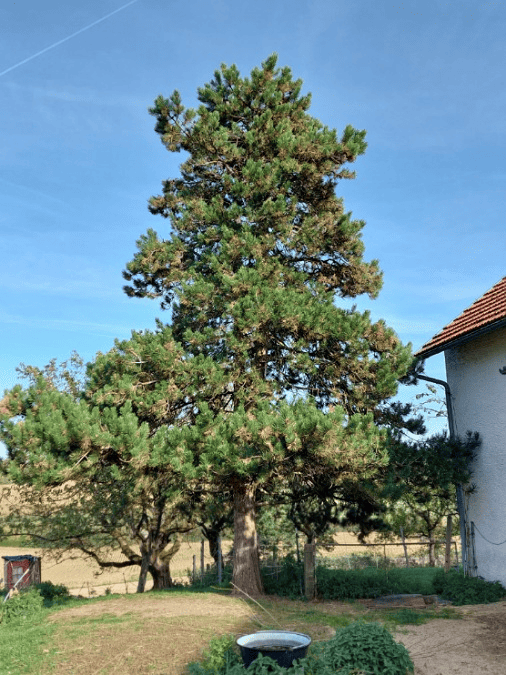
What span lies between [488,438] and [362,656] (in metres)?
8.40

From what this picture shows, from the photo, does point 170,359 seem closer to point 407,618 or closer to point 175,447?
point 175,447

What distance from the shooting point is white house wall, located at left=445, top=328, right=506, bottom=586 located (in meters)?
13.1

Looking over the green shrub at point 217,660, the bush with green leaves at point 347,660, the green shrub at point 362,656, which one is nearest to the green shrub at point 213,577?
the green shrub at point 217,660

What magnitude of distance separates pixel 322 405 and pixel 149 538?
27.8ft

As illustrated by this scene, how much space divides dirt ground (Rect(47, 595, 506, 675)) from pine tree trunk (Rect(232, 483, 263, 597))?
140 centimetres

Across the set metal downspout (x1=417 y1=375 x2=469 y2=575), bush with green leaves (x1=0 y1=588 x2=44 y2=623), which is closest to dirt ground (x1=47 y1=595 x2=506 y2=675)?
bush with green leaves (x1=0 y1=588 x2=44 y2=623)

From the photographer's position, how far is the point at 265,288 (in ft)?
44.7

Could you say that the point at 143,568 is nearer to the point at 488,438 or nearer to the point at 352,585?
the point at 352,585

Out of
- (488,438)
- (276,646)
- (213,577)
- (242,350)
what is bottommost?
(213,577)

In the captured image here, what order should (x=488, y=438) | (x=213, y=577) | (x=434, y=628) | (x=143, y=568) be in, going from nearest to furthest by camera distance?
(x=434, y=628) → (x=488, y=438) → (x=213, y=577) → (x=143, y=568)

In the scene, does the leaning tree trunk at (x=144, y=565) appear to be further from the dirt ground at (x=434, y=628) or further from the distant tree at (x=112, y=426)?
the dirt ground at (x=434, y=628)

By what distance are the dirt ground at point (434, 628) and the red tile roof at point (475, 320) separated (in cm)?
568

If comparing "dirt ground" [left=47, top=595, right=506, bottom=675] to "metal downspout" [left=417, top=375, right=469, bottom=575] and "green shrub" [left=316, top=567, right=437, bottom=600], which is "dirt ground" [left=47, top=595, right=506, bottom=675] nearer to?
"green shrub" [left=316, top=567, right=437, bottom=600]

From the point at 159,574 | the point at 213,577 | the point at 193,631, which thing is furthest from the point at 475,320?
the point at 159,574
